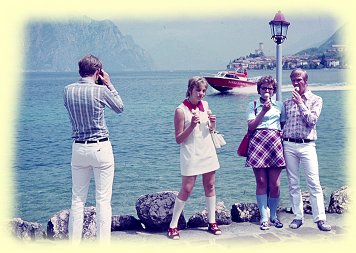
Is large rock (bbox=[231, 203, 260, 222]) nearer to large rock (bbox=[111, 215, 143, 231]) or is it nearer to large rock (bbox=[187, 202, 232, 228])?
large rock (bbox=[187, 202, 232, 228])

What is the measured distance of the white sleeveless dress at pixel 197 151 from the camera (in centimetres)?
451

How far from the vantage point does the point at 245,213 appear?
5.23m

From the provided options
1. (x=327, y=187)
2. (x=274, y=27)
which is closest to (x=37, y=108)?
(x=327, y=187)

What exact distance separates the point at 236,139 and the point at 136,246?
1659cm

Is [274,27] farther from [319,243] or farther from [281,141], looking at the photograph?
[319,243]

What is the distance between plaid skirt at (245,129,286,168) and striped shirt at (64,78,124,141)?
165 cm

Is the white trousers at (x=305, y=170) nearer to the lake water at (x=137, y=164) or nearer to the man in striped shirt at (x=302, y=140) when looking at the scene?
the man in striped shirt at (x=302, y=140)

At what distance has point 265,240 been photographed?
450 cm

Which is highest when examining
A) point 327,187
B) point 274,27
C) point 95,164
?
point 274,27

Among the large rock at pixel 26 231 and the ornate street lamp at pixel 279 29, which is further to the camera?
the ornate street lamp at pixel 279 29

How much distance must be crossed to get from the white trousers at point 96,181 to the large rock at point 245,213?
1710mm

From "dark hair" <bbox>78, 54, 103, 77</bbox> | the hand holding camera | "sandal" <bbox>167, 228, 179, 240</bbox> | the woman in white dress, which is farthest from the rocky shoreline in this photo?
"dark hair" <bbox>78, 54, 103, 77</bbox>

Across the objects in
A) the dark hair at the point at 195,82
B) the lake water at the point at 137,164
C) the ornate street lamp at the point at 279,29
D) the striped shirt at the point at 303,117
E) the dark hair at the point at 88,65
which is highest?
the ornate street lamp at the point at 279,29

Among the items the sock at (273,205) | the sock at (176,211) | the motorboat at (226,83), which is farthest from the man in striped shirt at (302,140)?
the motorboat at (226,83)
